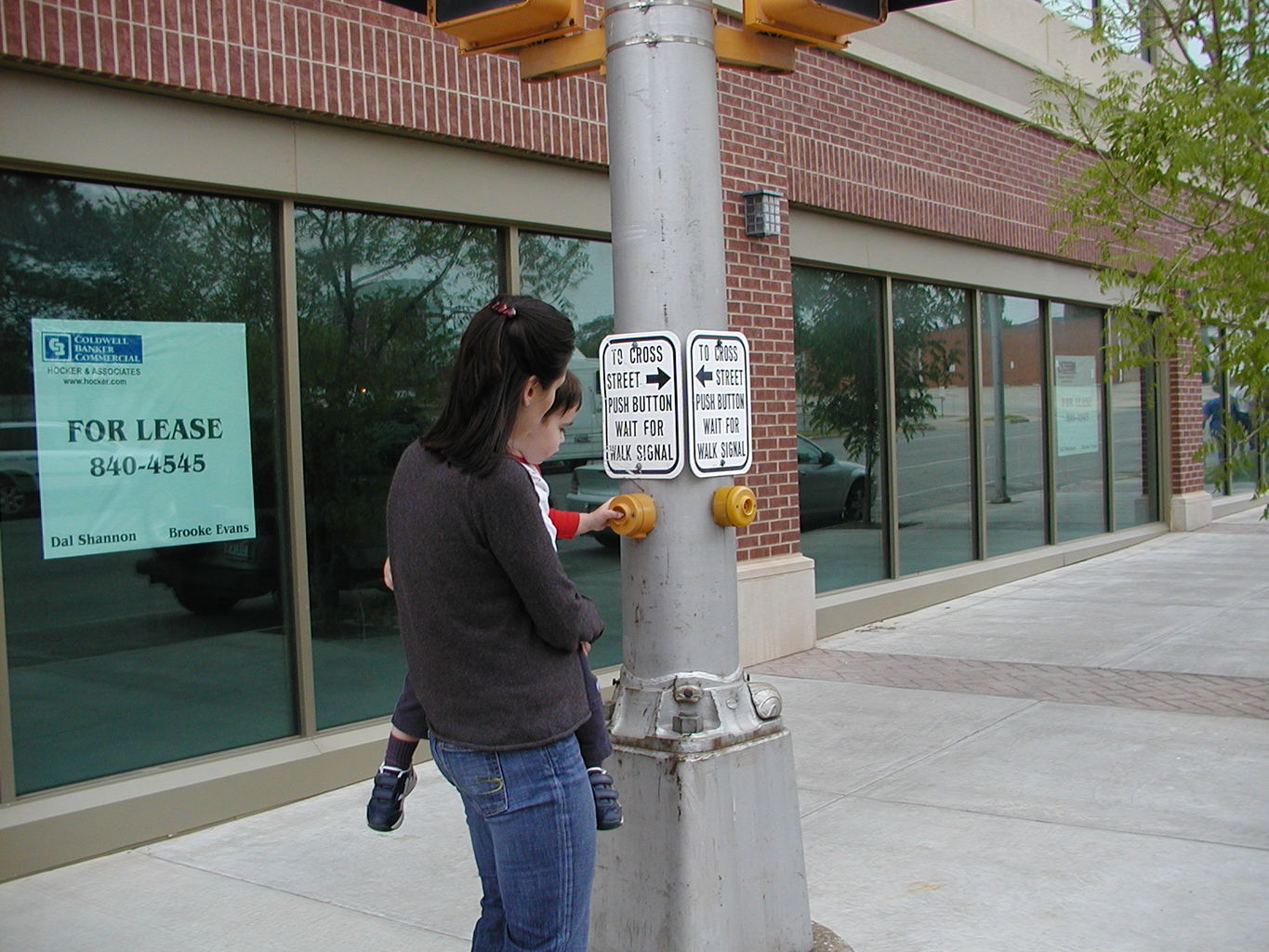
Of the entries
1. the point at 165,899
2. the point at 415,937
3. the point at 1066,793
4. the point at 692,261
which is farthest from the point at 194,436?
the point at 1066,793

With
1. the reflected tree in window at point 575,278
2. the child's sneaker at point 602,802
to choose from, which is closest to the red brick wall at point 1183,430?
the reflected tree in window at point 575,278

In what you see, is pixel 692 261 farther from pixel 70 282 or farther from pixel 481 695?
pixel 70 282

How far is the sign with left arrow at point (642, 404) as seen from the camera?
350 centimetres

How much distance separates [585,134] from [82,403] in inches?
129

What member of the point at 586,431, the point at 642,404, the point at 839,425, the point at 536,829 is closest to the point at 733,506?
the point at 642,404

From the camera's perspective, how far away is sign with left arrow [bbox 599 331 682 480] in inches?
138

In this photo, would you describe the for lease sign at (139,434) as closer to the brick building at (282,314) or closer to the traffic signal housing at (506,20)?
the brick building at (282,314)

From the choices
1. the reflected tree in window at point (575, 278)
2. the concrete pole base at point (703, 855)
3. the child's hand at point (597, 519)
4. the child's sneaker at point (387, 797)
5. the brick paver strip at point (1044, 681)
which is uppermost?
the reflected tree in window at point (575, 278)

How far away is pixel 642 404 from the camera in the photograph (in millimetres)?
3555

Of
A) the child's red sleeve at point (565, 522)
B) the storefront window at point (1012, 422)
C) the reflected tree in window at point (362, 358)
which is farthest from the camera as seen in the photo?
the storefront window at point (1012, 422)

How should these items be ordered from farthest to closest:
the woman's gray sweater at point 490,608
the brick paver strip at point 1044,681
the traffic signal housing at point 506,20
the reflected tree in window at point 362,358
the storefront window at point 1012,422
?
the storefront window at point 1012,422 < the brick paver strip at point 1044,681 < the reflected tree in window at point 362,358 < the traffic signal housing at point 506,20 < the woman's gray sweater at point 490,608

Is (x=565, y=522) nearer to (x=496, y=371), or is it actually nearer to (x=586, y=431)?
(x=496, y=371)

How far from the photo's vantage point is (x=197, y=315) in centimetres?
563

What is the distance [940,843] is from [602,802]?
2578 millimetres
